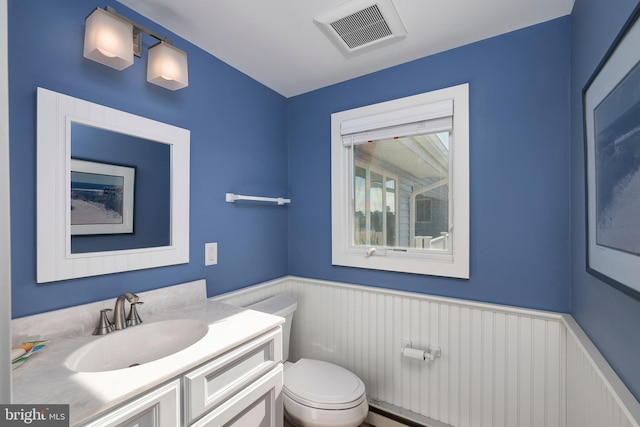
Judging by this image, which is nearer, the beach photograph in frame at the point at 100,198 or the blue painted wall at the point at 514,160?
the beach photograph in frame at the point at 100,198

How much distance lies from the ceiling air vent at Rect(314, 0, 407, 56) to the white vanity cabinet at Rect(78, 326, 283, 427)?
1.48 m

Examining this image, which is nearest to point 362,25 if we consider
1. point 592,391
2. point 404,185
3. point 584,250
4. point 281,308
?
point 404,185

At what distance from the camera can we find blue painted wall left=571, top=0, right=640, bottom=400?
0.76 meters

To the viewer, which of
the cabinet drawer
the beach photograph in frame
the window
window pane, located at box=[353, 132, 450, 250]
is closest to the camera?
the cabinet drawer

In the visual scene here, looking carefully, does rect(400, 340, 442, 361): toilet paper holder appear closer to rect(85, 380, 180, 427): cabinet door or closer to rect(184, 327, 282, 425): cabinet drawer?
rect(184, 327, 282, 425): cabinet drawer

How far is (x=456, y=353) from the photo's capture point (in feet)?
5.14

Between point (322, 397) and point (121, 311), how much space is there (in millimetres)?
1014

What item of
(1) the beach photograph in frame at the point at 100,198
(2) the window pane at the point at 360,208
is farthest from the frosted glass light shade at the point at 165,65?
(2) the window pane at the point at 360,208

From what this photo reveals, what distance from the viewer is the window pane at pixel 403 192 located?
5.62ft

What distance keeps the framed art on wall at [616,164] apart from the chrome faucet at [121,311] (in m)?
1.60

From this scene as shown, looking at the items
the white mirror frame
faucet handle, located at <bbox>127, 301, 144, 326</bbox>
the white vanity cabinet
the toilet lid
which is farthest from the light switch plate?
the toilet lid

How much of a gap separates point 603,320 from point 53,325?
75.4 inches

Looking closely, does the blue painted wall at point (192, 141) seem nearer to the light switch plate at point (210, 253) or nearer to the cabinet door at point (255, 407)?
the light switch plate at point (210, 253)

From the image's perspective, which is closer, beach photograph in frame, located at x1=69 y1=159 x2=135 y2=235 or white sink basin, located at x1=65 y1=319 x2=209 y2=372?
white sink basin, located at x1=65 y1=319 x2=209 y2=372
